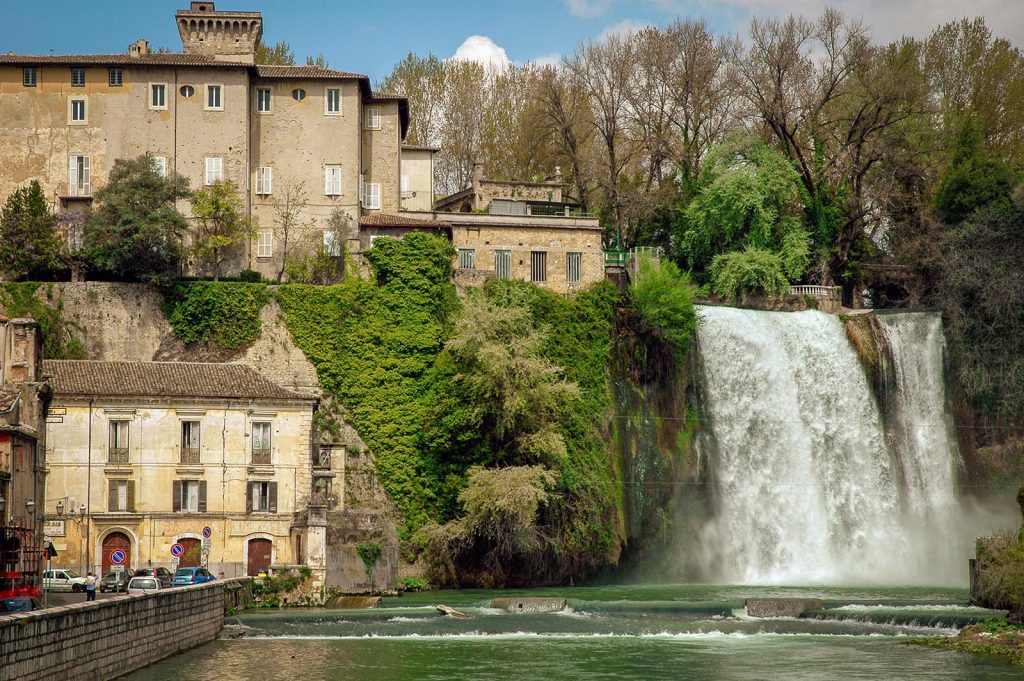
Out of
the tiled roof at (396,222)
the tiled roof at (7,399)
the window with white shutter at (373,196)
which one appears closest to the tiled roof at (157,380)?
the tiled roof at (7,399)

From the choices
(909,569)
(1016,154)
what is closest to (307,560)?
(909,569)

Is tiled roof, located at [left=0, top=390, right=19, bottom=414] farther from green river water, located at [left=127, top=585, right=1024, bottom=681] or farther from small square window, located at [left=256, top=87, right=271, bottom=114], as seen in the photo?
small square window, located at [left=256, top=87, right=271, bottom=114]

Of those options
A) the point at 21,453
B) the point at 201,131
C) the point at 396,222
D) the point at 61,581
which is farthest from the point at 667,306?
the point at 21,453

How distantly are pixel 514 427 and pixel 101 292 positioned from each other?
18.3m

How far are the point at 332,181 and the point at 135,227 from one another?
10.9 metres

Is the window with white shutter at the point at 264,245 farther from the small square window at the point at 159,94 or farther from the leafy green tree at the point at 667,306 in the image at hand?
the leafy green tree at the point at 667,306

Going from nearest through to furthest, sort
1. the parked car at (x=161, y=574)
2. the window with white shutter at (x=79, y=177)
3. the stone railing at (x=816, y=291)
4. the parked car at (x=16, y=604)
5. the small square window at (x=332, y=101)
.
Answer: the parked car at (x=16, y=604)
the parked car at (x=161, y=574)
the window with white shutter at (x=79, y=177)
the small square window at (x=332, y=101)
the stone railing at (x=816, y=291)

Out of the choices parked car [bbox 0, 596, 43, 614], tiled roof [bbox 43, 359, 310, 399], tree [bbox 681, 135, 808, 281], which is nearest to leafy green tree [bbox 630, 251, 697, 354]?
tree [bbox 681, 135, 808, 281]

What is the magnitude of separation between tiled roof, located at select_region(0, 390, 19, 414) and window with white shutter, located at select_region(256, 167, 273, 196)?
85.8 ft

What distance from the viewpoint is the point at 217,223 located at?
213ft

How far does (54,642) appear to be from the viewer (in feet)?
92.7

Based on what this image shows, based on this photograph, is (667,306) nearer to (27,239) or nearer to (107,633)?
(27,239)

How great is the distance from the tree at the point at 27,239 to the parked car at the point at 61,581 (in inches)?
659

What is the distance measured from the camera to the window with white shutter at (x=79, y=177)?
214 ft
